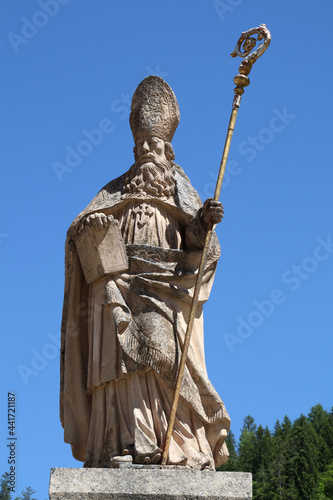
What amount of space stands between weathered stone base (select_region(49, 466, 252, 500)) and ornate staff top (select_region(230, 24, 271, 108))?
379 cm

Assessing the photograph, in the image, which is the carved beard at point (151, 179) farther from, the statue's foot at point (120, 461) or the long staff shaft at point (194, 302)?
the statue's foot at point (120, 461)

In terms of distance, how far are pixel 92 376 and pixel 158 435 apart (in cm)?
89

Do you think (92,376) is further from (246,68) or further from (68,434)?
(246,68)

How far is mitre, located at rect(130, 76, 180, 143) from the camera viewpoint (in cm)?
956

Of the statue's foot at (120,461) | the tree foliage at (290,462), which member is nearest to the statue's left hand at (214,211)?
the statue's foot at (120,461)

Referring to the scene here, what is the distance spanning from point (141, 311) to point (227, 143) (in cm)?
191

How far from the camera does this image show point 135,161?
966 cm

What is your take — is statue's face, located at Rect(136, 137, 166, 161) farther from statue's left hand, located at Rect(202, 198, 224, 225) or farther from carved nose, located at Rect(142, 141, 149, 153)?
statue's left hand, located at Rect(202, 198, 224, 225)

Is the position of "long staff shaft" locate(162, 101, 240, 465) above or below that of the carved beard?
below

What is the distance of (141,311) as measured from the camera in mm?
8492

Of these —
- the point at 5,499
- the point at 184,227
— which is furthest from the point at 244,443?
the point at 184,227

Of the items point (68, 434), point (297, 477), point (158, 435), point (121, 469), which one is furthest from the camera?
point (297, 477)

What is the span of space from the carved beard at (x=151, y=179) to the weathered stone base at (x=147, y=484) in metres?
3.07

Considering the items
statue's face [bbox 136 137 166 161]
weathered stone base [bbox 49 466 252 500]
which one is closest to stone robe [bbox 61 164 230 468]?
weathered stone base [bbox 49 466 252 500]
